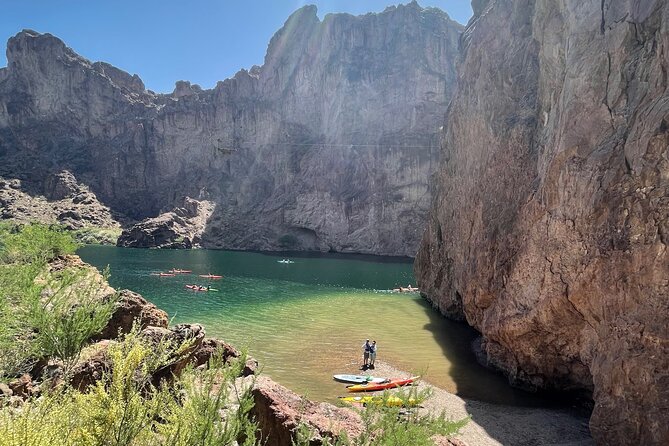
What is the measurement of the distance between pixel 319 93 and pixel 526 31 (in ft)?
309

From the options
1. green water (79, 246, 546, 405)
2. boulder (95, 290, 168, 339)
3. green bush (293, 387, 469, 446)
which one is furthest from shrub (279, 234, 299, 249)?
green bush (293, 387, 469, 446)

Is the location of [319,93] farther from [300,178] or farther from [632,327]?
[632,327]

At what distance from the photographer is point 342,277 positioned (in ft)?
202

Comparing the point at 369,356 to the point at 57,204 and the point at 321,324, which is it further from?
the point at 57,204

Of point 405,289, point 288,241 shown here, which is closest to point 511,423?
point 405,289

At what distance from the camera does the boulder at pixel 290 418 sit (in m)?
9.81

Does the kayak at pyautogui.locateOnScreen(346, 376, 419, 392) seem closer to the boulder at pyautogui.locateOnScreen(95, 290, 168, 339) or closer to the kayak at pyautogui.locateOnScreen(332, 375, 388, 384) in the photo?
the kayak at pyautogui.locateOnScreen(332, 375, 388, 384)

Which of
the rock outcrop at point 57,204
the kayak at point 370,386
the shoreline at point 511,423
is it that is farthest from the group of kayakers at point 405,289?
the rock outcrop at point 57,204

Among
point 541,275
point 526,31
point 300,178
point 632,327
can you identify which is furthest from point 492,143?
point 300,178

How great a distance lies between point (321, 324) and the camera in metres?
32.7

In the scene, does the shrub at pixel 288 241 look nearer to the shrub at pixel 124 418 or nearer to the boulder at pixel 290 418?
the boulder at pixel 290 418

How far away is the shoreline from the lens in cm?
1562

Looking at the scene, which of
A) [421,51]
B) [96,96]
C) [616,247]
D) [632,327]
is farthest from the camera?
[96,96]

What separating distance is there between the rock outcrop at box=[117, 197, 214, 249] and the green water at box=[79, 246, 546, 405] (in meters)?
39.6
